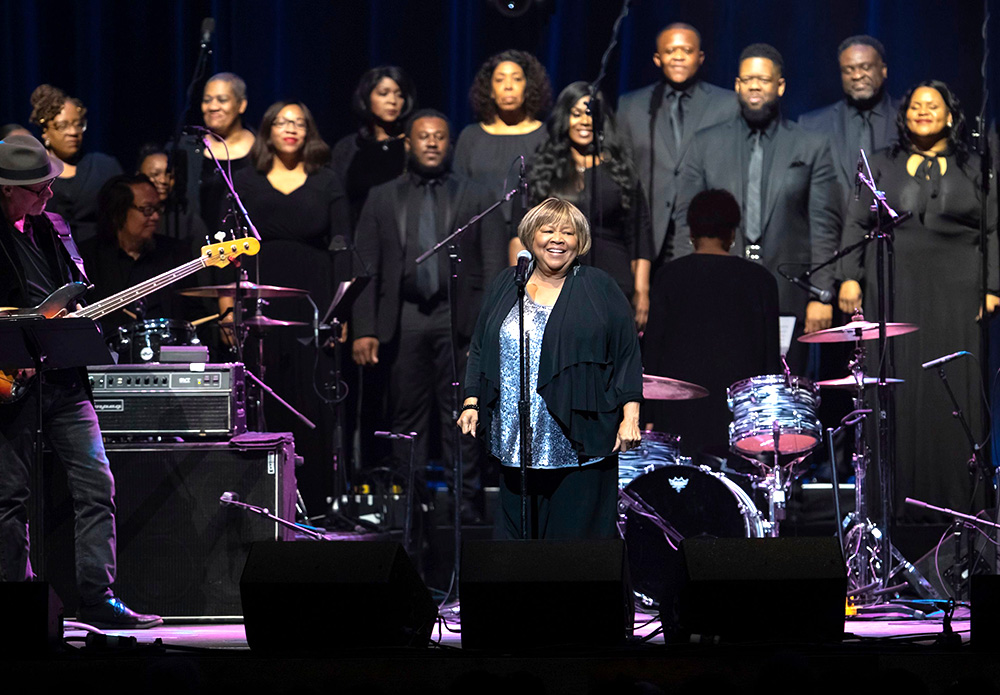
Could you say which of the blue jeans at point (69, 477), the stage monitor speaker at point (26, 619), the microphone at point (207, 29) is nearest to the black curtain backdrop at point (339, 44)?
the microphone at point (207, 29)

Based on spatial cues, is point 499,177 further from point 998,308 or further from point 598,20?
point 998,308

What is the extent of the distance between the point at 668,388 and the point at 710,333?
125 cm

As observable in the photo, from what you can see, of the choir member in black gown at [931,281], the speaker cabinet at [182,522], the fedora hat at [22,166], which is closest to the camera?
the fedora hat at [22,166]

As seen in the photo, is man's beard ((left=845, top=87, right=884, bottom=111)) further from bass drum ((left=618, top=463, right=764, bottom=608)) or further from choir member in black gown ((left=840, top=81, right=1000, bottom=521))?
bass drum ((left=618, top=463, right=764, bottom=608))

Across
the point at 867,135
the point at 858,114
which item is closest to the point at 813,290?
the point at 867,135

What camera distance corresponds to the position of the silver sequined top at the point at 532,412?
14.1 ft

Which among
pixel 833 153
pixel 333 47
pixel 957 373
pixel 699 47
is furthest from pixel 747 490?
pixel 333 47

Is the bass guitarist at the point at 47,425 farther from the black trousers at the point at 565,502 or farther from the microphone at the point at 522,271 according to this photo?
the microphone at the point at 522,271

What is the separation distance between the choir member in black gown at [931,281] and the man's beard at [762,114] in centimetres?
68

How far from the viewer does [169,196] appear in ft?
25.7

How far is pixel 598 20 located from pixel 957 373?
3110mm

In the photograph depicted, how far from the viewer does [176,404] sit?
5996 millimetres

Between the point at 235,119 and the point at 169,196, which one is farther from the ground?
the point at 235,119

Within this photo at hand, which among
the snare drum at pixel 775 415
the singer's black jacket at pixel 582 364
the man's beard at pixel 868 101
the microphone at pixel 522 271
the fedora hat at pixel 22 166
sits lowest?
the snare drum at pixel 775 415
